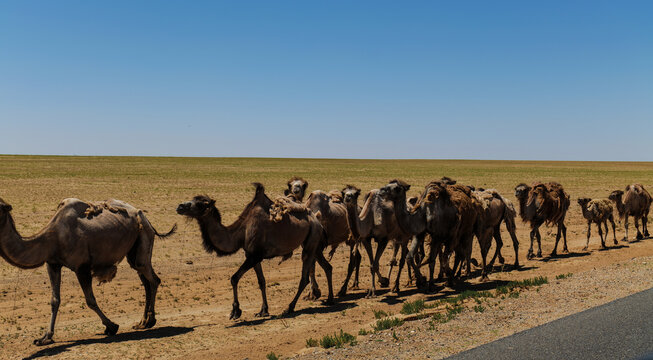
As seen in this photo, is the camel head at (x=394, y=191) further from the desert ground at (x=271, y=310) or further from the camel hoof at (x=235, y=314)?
the camel hoof at (x=235, y=314)

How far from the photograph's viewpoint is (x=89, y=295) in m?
9.82

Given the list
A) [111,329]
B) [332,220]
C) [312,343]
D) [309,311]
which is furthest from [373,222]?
[111,329]

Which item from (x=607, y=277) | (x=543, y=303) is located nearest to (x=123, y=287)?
(x=543, y=303)

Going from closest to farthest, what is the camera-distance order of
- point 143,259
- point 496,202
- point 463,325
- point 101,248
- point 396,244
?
point 463,325
point 101,248
point 143,259
point 396,244
point 496,202

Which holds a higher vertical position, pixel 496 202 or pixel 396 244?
pixel 496 202

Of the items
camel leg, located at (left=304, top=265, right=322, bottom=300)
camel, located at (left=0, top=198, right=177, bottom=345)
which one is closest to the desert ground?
camel leg, located at (left=304, top=265, right=322, bottom=300)

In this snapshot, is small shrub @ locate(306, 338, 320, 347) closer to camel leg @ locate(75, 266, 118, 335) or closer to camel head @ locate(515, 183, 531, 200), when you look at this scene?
camel leg @ locate(75, 266, 118, 335)

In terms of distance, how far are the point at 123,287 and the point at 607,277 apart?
1219 centimetres

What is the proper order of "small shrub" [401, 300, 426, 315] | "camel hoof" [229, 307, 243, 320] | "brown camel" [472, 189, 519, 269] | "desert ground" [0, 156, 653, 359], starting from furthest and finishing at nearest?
"brown camel" [472, 189, 519, 269] < "camel hoof" [229, 307, 243, 320] < "small shrub" [401, 300, 426, 315] < "desert ground" [0, 156, 653, 359]

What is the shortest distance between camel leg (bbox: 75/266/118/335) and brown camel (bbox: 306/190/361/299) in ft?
15.8

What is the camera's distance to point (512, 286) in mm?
12078

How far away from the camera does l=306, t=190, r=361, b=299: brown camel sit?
13383 mm

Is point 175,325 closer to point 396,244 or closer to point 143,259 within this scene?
point 143,259

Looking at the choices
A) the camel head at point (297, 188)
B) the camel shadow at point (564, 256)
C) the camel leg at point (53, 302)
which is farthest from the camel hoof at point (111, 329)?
the camel shadow at point (564, 256)
